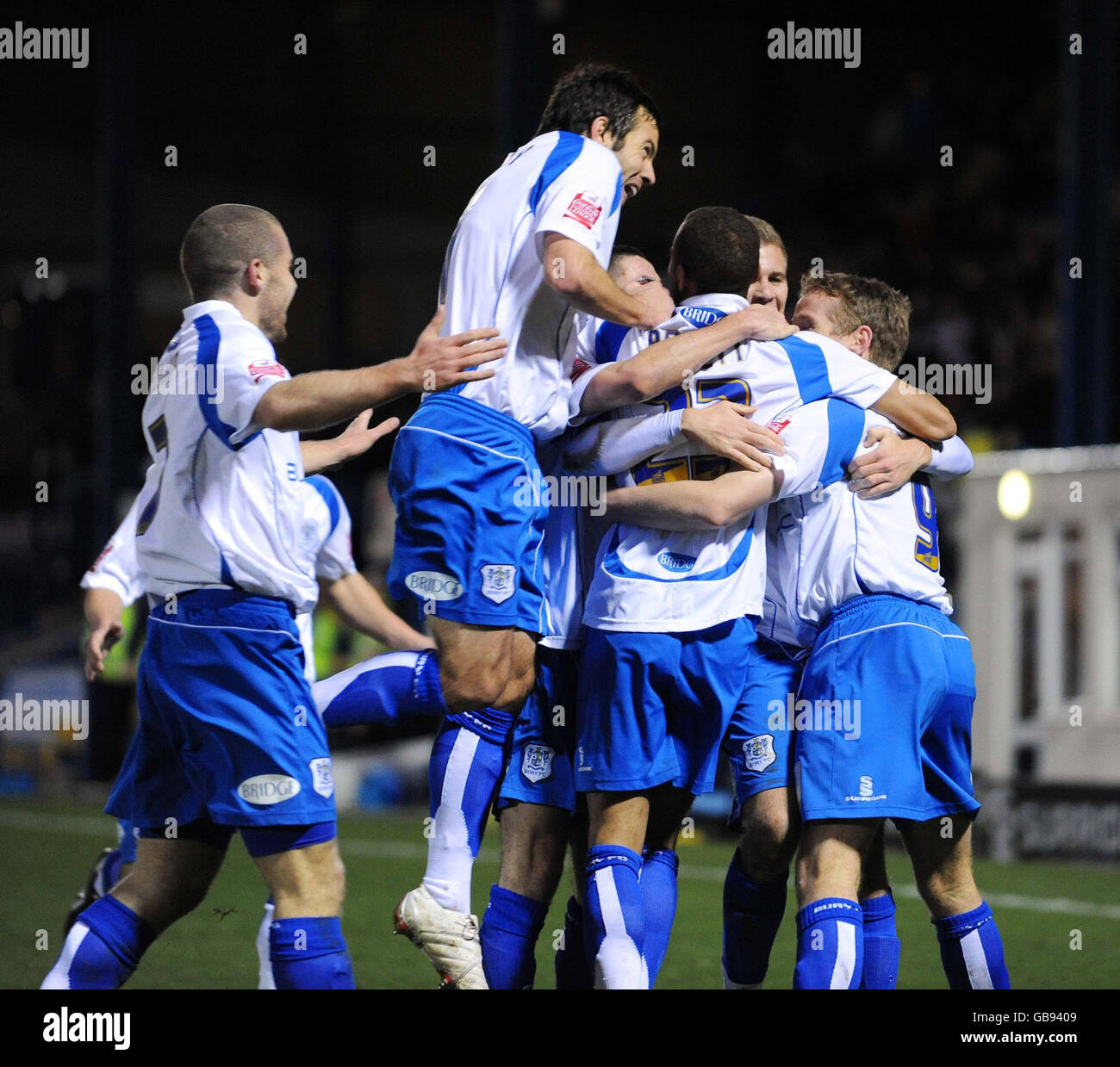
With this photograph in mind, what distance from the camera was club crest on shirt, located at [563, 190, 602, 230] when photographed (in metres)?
3.35

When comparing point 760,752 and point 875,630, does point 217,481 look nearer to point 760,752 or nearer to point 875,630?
point 760,752

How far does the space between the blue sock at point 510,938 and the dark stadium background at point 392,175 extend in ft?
29.6

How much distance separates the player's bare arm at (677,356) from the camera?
3307mm

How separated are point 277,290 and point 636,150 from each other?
0.91 meters

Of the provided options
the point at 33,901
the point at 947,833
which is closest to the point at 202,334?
the point at 947,833

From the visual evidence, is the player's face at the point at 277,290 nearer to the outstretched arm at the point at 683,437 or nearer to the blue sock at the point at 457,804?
the outstretched arm at the point at 683,437

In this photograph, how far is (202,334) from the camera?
3.20 m

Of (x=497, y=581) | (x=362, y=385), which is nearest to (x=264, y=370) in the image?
(x=362, y=385)

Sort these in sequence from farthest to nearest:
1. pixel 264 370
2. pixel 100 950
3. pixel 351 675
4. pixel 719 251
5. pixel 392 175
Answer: pixel 392 175
pixel 351 675
pixel 719 251
pixel 100 950
pixel 264 370

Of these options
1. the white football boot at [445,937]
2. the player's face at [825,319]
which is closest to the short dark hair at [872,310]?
the player's face at [825,319]

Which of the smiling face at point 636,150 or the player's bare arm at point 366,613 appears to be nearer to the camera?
the smiling face at point 636,150

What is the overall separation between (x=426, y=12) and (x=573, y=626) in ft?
53.3

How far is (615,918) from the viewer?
10.7ft

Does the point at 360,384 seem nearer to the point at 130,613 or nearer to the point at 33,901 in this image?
the point at 33,901
